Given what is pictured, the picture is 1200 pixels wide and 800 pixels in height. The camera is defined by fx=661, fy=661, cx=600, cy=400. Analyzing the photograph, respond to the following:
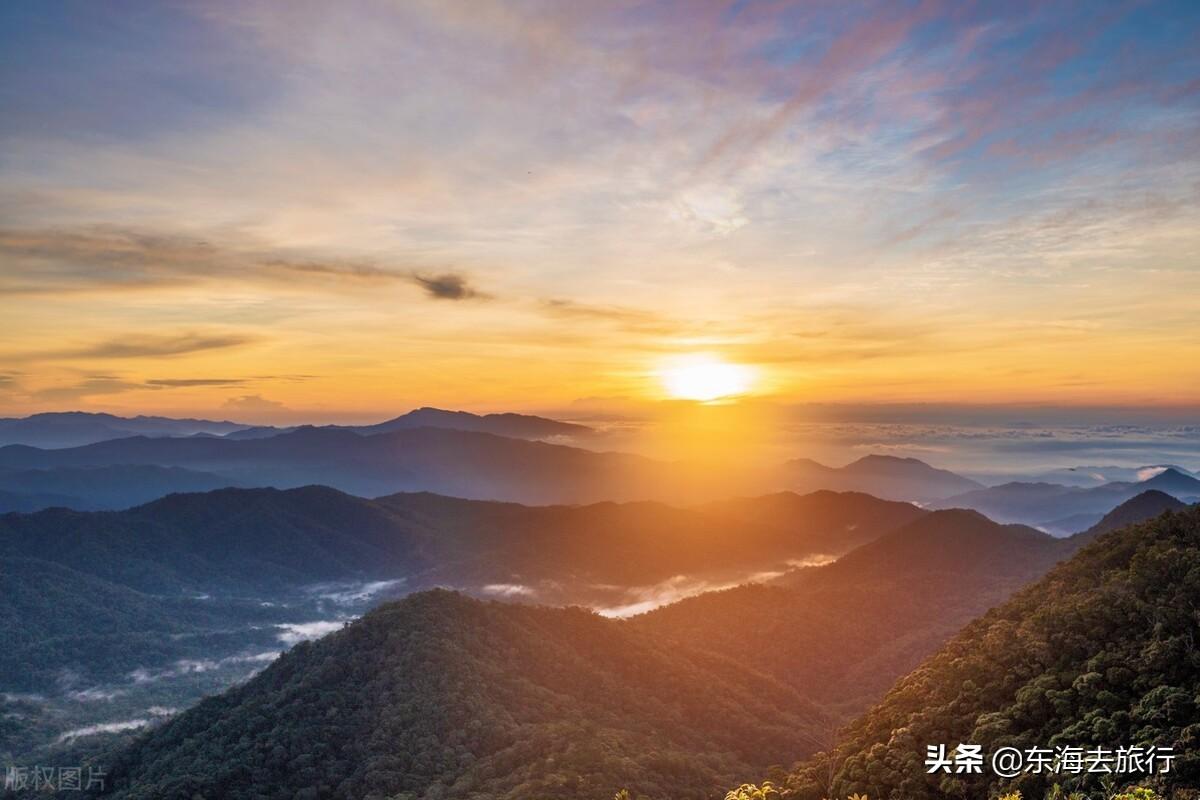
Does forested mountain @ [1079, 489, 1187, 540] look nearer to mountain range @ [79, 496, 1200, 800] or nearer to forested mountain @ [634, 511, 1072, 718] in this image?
forested mountain @ [634, 511, 1072, 718]

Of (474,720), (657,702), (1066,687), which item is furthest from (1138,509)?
(474,720)

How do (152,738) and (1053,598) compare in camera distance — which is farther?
(152,738)

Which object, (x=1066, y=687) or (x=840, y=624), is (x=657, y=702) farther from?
(x=840, y=624)

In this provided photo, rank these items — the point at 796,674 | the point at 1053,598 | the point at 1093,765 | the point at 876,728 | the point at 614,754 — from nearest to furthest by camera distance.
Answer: the point at 1093,765 < the point at 876,728 < the point at 1053,598 < the point at 614,754 < the point at 796,674

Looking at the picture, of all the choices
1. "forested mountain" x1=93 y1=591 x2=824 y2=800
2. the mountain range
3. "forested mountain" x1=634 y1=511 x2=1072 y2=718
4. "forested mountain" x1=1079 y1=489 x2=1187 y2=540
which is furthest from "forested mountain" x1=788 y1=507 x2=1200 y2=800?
"forested mountain" x1=1079 y1=489 x2=1187 y2=540

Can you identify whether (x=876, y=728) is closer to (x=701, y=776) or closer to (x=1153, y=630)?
(x=1153, y=630)

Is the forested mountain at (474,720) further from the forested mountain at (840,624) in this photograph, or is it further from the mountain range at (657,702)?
the forested mountain at (840,624)

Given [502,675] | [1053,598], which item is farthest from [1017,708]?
[502,675]
